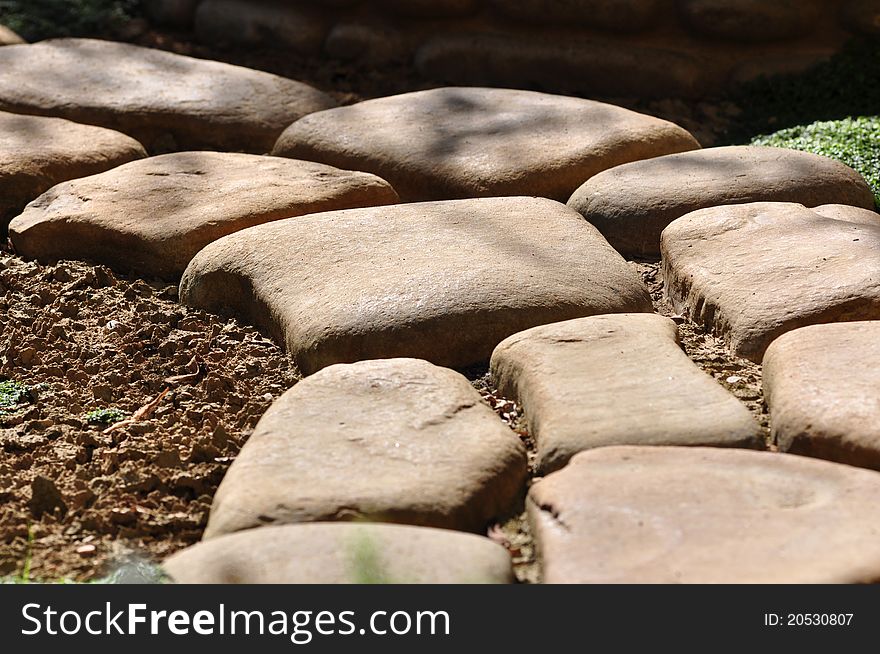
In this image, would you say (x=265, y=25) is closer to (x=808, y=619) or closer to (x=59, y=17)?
(x=59, y=17)

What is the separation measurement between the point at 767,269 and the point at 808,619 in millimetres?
1123

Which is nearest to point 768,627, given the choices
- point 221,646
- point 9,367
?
point 221,646

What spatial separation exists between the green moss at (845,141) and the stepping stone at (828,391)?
130 centimetres

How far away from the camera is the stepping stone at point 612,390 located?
1800mm

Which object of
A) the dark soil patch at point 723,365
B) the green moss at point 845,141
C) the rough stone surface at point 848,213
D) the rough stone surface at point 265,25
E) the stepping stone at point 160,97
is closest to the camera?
the dark soil patch at point 723,365

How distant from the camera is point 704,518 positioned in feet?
5.08

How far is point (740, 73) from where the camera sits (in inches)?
167

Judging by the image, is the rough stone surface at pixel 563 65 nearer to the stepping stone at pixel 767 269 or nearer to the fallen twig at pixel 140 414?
the stepping stone at pixel 767 269

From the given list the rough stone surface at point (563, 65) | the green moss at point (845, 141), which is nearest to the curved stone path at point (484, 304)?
the green moss at point (845, 141)

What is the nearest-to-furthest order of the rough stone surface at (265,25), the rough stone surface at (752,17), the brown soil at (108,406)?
the brown soil at (108,406)
the rough stone surface at (752,17)
the rough stone surface at (265,25)

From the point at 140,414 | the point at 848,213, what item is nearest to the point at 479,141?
the point at 848,213

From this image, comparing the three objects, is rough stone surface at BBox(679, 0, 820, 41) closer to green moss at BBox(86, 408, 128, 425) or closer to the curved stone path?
the curved stone path

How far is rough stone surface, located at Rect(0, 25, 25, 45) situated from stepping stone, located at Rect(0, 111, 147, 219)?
1045 mm

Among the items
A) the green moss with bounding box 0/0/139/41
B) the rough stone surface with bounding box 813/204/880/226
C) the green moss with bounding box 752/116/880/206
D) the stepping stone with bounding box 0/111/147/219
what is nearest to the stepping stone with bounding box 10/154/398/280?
the stepping stone with bounding box 0/111/147/219
